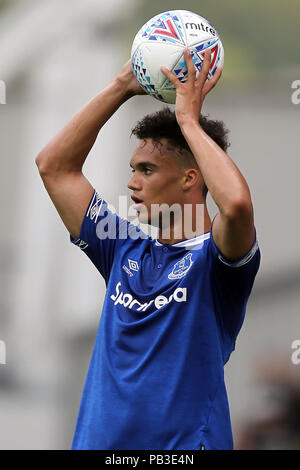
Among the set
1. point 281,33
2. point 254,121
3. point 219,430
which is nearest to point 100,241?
point 219,430

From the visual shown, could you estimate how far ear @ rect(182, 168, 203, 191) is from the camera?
295 centimetres

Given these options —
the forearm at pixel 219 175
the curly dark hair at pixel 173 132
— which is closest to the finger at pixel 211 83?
the forearm at pixel 219 175

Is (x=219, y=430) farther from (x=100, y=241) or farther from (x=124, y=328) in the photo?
(x=100, y=241)

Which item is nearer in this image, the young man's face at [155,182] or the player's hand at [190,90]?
the player's hand at [190,90]

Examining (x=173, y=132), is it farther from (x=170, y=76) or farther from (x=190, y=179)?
(x=170, y=76)

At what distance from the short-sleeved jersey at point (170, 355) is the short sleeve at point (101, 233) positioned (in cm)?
21

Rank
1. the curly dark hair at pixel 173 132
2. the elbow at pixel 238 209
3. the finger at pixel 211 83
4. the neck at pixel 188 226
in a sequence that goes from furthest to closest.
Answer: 1. the curly dark hair at pixel 173 132
2. the neck at pixel 188 226
3. the finger at pixel 211 83
4. the elbow at pixel 238 209

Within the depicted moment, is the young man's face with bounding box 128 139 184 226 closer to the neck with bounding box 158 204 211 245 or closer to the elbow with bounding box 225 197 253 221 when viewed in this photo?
the neck with bounding box 158 204 211 245

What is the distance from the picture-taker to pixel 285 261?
514 centimetres

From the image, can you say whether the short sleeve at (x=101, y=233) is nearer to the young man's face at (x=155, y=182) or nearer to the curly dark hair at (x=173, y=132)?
the young man's face at (x=155, y=182)

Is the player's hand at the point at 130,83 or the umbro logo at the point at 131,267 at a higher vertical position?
the player's hand at the point at 130,83

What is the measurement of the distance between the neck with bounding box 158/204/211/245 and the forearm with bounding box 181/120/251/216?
0.33 m

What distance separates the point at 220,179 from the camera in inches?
100.0

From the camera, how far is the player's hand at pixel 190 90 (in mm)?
2660
